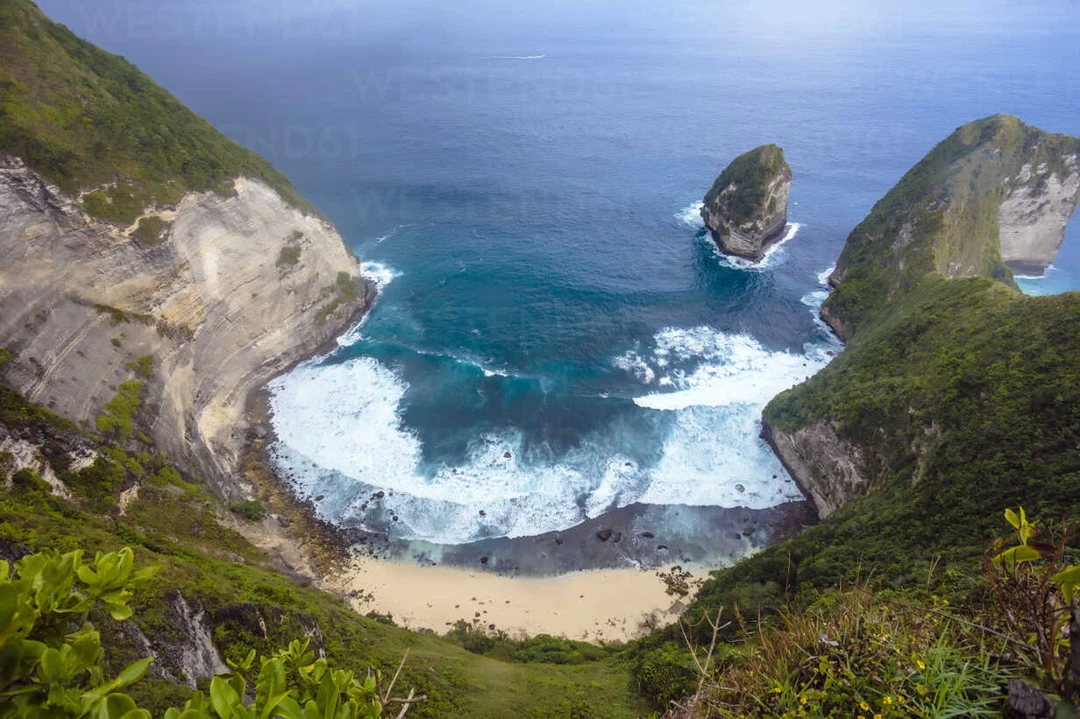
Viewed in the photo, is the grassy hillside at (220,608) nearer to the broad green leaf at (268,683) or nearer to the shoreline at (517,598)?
the shoreline at (517,598)

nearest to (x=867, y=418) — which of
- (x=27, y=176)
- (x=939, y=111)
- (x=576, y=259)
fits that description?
(x=576, y=259)

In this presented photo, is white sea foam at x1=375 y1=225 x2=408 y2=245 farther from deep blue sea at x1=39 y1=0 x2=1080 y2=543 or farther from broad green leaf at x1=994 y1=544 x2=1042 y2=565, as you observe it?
broad green leaf at x1=994 y1=544 x2=1042 y2=565

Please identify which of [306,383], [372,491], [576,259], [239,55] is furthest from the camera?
[239,55]

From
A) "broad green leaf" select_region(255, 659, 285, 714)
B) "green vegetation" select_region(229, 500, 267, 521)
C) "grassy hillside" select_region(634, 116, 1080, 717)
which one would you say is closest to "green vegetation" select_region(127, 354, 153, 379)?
"green vegetation" select_region(229, 500, 267, 521)

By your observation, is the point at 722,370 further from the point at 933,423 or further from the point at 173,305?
the point at 173,305

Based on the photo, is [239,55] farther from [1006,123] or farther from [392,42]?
[1006,123]

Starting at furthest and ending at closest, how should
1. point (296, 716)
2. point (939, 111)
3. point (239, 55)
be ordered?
1. point (239, 55)
2. point (939, 111)
3. point (296, 716)
